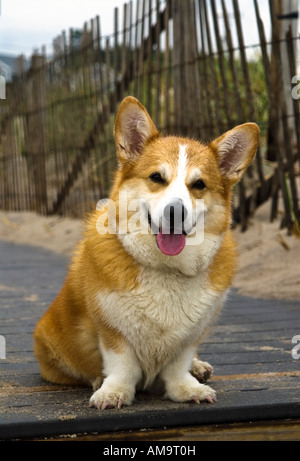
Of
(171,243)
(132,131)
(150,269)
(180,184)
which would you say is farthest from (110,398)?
(132,131)

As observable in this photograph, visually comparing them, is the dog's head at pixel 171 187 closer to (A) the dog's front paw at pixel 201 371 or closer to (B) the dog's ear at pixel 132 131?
(B) the dog's ear at pixel 132 131

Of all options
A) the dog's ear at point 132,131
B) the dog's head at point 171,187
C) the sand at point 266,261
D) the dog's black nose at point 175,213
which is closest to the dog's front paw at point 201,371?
the dog's head at point 171,187

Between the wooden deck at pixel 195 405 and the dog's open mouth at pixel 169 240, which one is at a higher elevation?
the dog's open mouth at pixel 169 240

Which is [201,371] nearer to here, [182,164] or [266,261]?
[182,164]

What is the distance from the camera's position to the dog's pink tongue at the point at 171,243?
8.39ft

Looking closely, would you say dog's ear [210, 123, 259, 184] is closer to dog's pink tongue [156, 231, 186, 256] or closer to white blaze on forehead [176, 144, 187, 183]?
white blaze on forehead [176, 144, 187, 183]

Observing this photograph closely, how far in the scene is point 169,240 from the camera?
258cm

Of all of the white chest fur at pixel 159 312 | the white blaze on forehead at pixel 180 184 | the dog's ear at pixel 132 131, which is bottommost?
the white chest fur at pixel 159 312

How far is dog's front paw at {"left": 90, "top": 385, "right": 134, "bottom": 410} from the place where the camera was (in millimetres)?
2525

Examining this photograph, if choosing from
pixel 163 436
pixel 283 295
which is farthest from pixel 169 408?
pixel 283 295

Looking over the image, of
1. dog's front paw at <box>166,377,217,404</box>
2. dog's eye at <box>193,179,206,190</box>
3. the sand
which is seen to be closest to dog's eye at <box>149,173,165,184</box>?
dog's eye at <box>193,179,206,190</box>

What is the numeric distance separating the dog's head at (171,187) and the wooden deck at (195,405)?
0.53 meters

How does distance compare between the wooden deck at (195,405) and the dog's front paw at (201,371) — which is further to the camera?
the dog's front paw at (201,371)

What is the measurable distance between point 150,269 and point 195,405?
501mm
